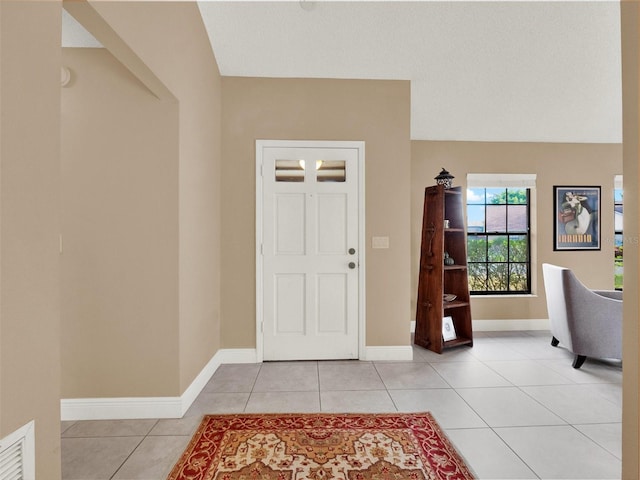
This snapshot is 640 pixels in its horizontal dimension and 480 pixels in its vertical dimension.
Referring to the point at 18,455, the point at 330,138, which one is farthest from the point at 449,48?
the point at 18,455

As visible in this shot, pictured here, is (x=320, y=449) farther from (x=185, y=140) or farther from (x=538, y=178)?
(x=538, y=178)

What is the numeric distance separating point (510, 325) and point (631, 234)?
365 cm

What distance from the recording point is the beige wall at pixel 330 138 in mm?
2988

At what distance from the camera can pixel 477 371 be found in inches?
109

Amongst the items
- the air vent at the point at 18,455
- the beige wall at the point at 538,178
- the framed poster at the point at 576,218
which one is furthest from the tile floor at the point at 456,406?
the framed poster at the point at 576,218

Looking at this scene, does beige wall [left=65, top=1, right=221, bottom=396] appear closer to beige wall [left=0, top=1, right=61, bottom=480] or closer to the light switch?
beige wall [left=0, top=1, right=61, bottom=480]

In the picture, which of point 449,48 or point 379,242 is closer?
point 449,48

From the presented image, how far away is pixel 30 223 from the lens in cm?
93

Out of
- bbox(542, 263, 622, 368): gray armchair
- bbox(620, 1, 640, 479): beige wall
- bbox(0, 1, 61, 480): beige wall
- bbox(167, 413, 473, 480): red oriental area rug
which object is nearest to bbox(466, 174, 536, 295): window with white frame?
bbox(542, 263, 622, 368): gray armchair

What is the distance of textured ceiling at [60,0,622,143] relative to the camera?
2256mm

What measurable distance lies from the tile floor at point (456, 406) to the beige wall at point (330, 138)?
0.50m

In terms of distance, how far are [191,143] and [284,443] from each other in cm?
204

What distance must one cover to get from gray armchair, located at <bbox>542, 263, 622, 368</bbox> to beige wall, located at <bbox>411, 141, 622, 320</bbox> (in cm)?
131

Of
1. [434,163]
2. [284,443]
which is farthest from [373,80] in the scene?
[284,443]
